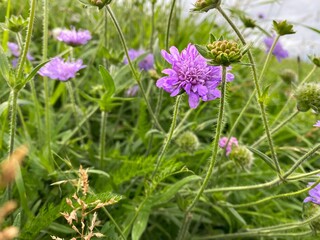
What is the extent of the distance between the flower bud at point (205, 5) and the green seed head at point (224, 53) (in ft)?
0.47

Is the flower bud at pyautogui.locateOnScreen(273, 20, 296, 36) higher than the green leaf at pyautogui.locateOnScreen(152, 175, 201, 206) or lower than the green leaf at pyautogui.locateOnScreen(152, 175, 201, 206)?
higher

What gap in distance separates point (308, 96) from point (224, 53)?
0.48m

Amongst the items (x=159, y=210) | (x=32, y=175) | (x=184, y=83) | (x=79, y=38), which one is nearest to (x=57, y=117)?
(x=79, y=38)

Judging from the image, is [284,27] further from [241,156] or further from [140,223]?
[140,223]

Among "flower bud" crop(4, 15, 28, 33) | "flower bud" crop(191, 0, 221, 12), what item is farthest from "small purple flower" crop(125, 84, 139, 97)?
"flower bud" crop(191, 0, 221, 12)

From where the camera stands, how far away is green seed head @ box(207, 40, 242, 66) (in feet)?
3.13

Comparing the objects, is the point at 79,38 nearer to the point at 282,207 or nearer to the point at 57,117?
the point at 57,117

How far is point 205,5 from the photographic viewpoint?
1104mm

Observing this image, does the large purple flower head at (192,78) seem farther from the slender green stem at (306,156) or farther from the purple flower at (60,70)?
the purple flower at (60,70)

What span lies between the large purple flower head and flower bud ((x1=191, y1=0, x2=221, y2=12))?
106 millimetres

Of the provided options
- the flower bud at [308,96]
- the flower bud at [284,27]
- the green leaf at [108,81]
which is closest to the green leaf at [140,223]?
the green leaf at [108,81]

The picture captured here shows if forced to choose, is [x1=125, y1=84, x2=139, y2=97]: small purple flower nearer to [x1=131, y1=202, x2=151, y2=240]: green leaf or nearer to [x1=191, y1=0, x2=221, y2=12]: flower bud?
[x1=131, y1=202, x2=151, y2=240]: green leaf

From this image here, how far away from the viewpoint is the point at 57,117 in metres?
2.14

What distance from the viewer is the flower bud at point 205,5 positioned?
3.59 feet
